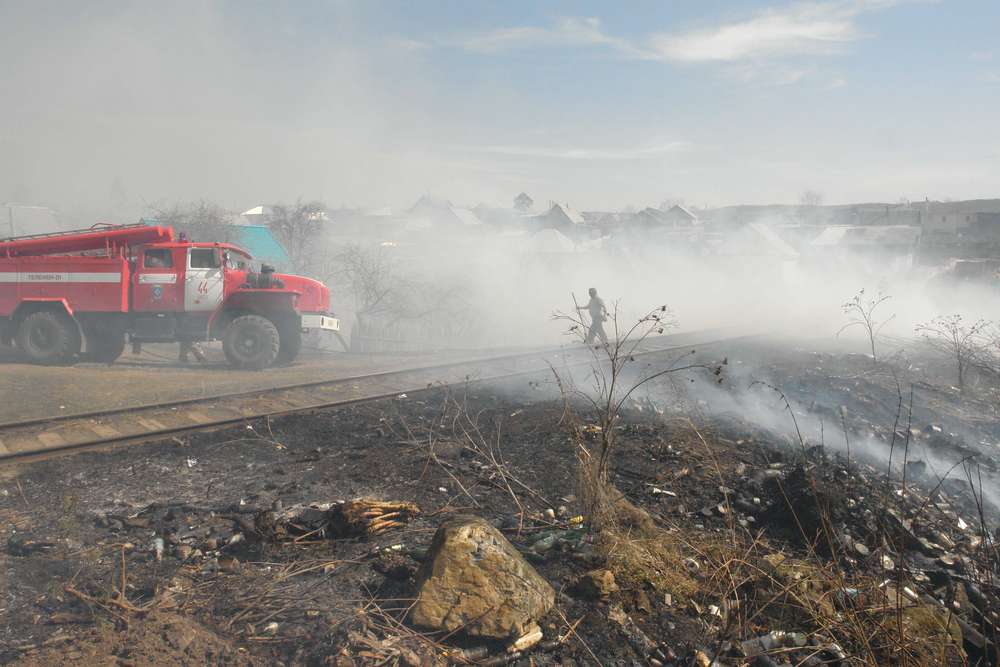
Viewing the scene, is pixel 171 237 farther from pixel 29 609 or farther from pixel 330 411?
pixel 29 609

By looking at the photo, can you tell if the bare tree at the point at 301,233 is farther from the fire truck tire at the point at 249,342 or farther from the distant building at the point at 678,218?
the distant building at the point at 678,218

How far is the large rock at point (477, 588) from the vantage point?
11.2 feet

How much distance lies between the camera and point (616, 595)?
3.85 m

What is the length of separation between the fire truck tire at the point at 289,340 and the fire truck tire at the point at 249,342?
422 mm

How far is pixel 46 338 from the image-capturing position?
11.1 metres

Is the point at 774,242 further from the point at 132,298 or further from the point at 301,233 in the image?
the point at 132,298

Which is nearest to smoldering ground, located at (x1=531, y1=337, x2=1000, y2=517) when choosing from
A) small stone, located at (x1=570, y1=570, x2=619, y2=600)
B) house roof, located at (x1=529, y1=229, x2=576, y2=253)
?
small stone, located at (x1=570, y1=570, x2=619, y2=600)

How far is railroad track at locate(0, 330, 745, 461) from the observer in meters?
6.86

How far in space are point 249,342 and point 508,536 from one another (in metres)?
8.61

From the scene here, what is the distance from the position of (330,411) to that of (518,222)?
37.7m

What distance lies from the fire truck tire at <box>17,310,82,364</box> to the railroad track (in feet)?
13.6

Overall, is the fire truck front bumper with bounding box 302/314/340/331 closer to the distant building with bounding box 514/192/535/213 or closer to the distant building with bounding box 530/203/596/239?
the distant building with bounding box 530/203/596/239

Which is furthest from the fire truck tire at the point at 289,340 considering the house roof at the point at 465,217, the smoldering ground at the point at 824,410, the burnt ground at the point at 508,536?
the house roof at the point at 465,217

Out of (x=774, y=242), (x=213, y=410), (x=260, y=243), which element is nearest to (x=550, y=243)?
(x=260, y=243)
